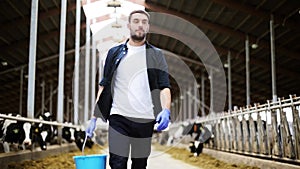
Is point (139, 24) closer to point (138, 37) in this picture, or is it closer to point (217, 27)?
point (138, 37)

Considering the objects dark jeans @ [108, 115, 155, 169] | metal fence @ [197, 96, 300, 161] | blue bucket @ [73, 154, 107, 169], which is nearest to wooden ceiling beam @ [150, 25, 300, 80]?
metal fence @ [197, 96, 300, 161]

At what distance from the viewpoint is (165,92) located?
3.96 metres

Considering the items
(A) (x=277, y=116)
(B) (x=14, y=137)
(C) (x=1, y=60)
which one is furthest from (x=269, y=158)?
(C) (x=1, y=60)

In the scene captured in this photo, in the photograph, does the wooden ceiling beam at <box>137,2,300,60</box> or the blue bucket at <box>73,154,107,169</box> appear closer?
the blue bucket at <box>73,154,107,169</box>

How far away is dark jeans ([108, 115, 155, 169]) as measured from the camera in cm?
380

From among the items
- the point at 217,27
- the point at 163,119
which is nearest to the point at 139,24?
the point at 163,119

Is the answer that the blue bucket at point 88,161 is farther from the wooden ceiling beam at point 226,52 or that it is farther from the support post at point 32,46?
the wooden ceiling beam at point 226,52

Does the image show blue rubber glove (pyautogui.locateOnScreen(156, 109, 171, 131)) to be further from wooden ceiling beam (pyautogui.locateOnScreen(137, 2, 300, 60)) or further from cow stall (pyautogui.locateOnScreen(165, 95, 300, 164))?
wooden ceiling beam (pyautogui.locateOnScreen(137, 2, 300, 60))

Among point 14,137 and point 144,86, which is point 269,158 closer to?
point 14,137

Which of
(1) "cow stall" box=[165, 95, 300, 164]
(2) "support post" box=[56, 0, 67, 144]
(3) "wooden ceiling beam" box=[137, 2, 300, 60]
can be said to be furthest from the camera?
(3) "wooden ceiling beam" box=[137, 2, 300, 60]

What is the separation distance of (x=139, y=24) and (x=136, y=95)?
1.71 feet

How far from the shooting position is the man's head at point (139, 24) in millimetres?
3885

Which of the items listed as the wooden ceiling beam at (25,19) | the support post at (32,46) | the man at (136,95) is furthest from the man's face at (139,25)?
the wooden ceiling beam at (25,19)

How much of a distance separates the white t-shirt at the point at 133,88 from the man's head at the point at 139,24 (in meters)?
0.14
